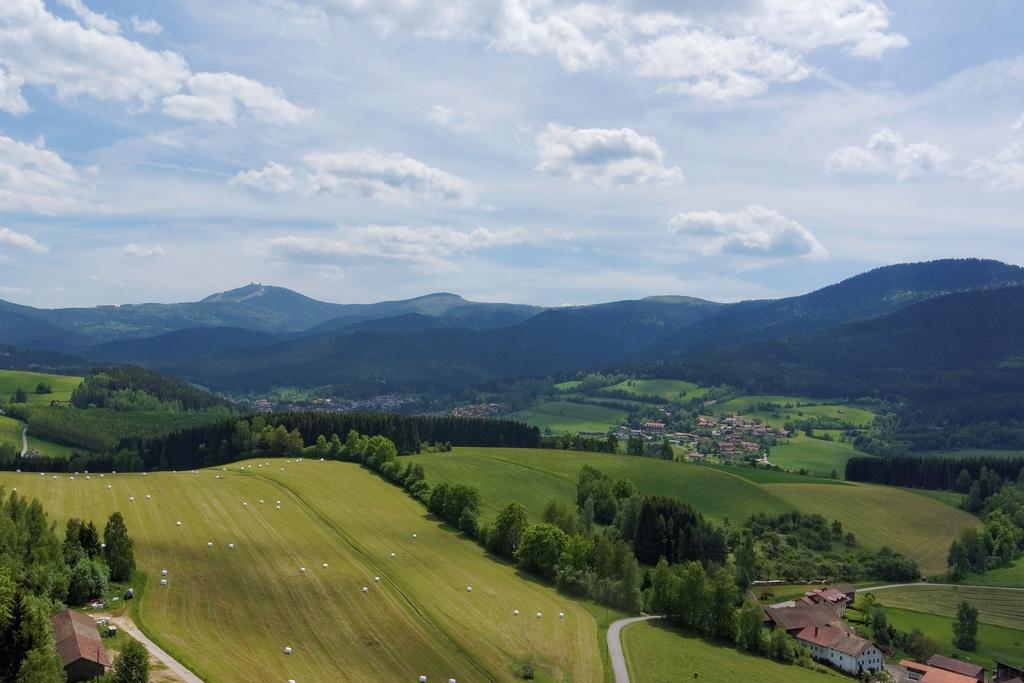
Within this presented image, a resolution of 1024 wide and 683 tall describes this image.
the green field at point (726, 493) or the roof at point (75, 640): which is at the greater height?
the roof at point (75, 640)

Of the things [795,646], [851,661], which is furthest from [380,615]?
[851,661]

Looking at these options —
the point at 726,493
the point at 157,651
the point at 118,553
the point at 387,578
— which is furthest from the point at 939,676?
the point at 118,553

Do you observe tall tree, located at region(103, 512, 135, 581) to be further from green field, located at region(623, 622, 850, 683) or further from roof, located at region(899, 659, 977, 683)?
roof, located at region(899, 659, 977, 683)

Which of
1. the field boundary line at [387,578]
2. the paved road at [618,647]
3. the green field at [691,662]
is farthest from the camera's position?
the green field at [691,662]

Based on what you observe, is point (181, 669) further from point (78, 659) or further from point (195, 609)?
point (195, 609)

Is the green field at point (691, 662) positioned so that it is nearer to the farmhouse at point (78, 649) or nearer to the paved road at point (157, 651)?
the paved road at point (157, 651)

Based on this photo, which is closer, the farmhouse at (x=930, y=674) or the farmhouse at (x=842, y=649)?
the farmhouse at (x=930, y=674)

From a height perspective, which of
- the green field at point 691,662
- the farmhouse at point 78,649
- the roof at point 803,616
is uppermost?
the farmhouse at point 78,649

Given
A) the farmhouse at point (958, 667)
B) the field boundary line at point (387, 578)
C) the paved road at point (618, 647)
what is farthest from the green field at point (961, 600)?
the field boundary line at point (387, 578)
